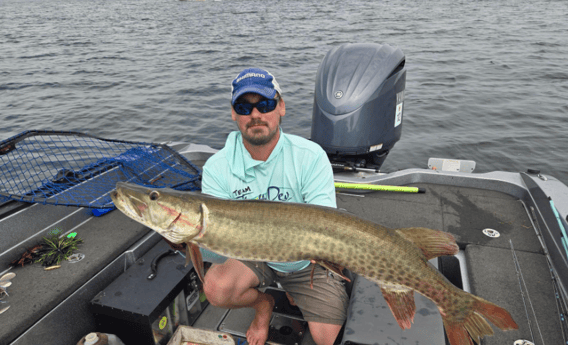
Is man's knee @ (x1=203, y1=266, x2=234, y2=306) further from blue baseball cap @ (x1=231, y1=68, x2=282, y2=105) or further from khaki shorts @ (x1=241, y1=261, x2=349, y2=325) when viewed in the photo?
blue baseball cap @ (x1=231, y1=68, x2=282, y2=105)

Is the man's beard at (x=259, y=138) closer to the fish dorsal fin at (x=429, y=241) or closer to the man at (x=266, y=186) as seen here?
the man at (x=266, y=186)

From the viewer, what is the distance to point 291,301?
2969 millimetres

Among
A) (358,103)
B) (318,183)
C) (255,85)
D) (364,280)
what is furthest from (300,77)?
(364,280)

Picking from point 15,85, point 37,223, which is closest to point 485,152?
point 37,223

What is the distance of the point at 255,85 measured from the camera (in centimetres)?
259

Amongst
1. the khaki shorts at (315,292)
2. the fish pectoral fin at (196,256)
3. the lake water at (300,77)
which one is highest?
the fish pectoral fin at (196,256)

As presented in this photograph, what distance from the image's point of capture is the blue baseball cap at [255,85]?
258cm

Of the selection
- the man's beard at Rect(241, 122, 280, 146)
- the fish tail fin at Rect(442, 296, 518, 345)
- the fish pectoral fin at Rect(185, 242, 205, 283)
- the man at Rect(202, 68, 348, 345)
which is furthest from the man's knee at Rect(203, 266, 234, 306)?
the fish tail fin at Rect(442, 296, 518, 345)

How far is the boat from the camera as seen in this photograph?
8.09ft

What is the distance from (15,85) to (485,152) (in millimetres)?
14676

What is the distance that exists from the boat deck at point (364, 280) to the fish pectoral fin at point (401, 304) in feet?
0.72

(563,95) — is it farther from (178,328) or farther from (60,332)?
(60,332)

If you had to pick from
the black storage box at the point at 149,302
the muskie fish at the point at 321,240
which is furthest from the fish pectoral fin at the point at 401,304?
the black storage box at the point at 149,302

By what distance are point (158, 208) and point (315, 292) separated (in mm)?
1270
